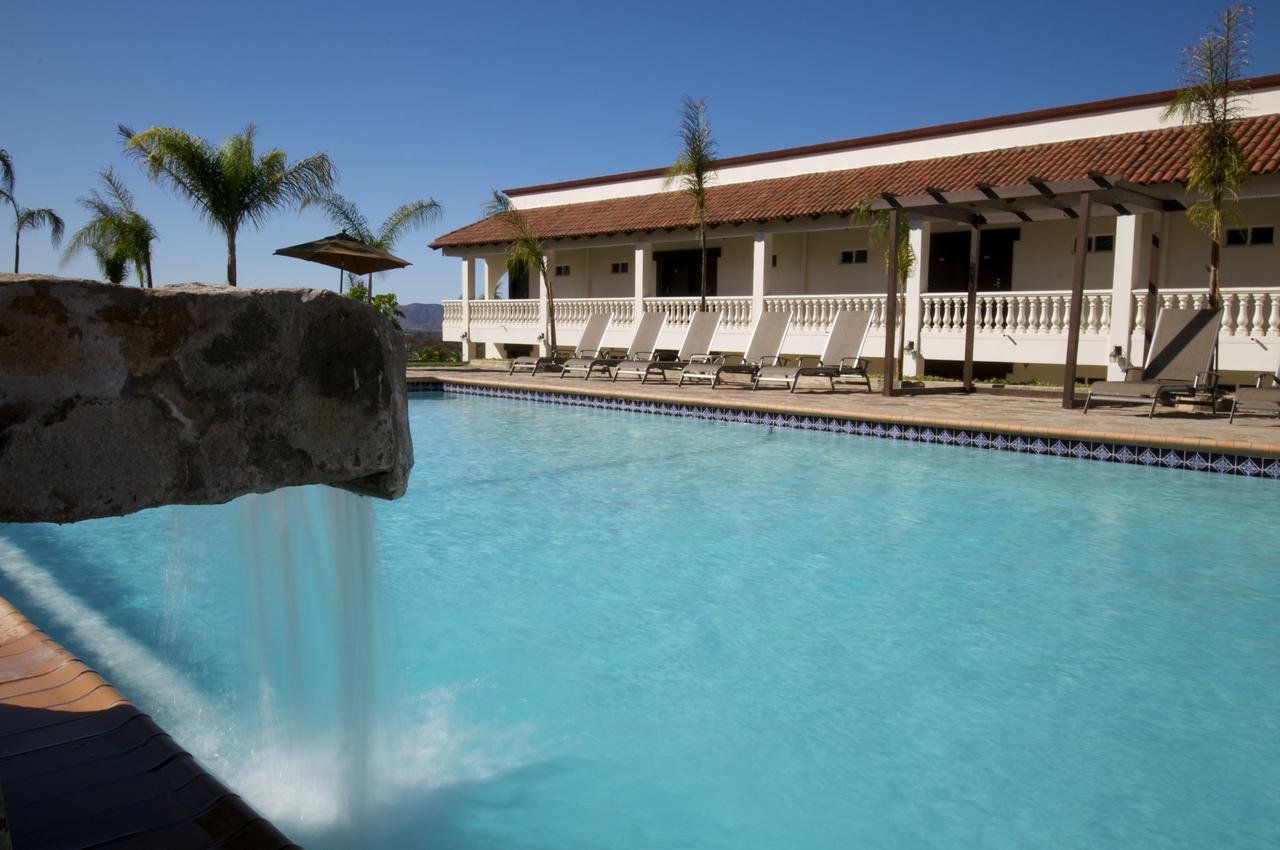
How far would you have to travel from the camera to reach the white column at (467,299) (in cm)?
2600

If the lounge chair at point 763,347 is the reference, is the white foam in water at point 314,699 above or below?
below

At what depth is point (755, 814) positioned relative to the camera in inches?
120

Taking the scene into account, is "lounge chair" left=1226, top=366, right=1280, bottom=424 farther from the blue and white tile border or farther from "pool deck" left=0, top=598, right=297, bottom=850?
"pool deck" left=0, top=598, right=297, bottom=850

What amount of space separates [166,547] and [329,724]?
379 cm

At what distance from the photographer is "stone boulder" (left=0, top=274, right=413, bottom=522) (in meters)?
1.09

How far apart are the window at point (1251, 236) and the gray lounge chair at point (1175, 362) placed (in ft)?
14.6

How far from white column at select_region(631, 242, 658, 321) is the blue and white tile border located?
6617 millimetres

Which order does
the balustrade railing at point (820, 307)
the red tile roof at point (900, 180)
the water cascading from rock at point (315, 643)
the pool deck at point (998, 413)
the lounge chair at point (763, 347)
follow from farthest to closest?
the balustrade railing at point (820, 307), the lounge chair at point (763, 347), the red tile roof at point (900, 180), the pool deck at point (998, 413), the water cascading from rock at point (315, 643)

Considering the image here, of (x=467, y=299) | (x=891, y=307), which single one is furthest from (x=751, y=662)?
(x=467, y=299)

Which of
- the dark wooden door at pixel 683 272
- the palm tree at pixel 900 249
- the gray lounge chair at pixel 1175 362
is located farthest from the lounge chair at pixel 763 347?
the dark wooden door at pixel 683 272

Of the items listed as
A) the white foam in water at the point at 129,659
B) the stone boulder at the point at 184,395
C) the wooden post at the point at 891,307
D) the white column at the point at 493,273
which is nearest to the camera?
the stone boulder at the point at 184,395

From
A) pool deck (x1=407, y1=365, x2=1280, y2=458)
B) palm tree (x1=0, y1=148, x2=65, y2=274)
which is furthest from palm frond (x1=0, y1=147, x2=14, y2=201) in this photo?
pool deck (x1=407, y1=365, x2=1280, y2=458)

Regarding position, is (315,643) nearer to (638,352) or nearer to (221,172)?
(638,352)

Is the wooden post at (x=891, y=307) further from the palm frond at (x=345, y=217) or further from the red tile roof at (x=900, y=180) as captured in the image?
the palm frond at (x=345, y=217)
